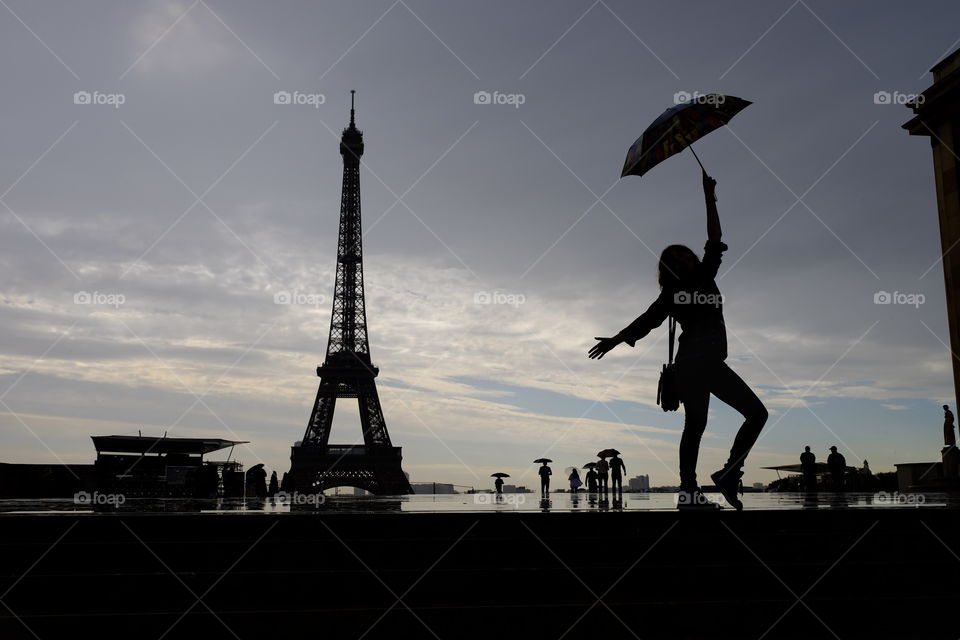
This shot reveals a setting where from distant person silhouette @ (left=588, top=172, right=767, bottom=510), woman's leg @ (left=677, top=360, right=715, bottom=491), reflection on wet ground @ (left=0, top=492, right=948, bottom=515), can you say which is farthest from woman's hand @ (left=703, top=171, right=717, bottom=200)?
reflection on wet ground @ (left=0, top=492, right=948, bottom=515)

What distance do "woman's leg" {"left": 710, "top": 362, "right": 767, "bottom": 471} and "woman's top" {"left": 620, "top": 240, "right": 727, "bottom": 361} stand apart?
160mm

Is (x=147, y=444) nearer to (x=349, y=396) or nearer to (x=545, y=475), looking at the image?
(x=545, y=475)

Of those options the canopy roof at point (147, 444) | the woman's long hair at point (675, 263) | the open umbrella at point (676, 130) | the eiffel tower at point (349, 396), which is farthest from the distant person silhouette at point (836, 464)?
the eiffel tower at point (349, 396)

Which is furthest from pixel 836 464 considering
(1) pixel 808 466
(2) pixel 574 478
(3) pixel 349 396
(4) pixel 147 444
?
(3) pixel 349 396

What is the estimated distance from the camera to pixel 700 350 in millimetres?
5805

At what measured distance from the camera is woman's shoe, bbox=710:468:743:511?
19.3ft

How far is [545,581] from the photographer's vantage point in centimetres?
416

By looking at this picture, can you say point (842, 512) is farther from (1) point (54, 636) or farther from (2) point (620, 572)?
(1) point (54, 636)

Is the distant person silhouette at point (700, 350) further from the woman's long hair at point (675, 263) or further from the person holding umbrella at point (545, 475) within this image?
the person holding umbrella at point (545, 475)

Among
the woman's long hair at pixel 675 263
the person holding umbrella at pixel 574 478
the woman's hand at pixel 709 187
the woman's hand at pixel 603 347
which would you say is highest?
the woman's hand at pixel 709 187

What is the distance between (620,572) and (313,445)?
63.4m

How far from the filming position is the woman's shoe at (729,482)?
5871 millimetres

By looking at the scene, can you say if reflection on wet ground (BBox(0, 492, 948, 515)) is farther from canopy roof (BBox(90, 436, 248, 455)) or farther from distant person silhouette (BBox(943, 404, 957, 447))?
canopy roof (BBox(90, 436, 248, 455))

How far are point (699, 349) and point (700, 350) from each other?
11 mm
